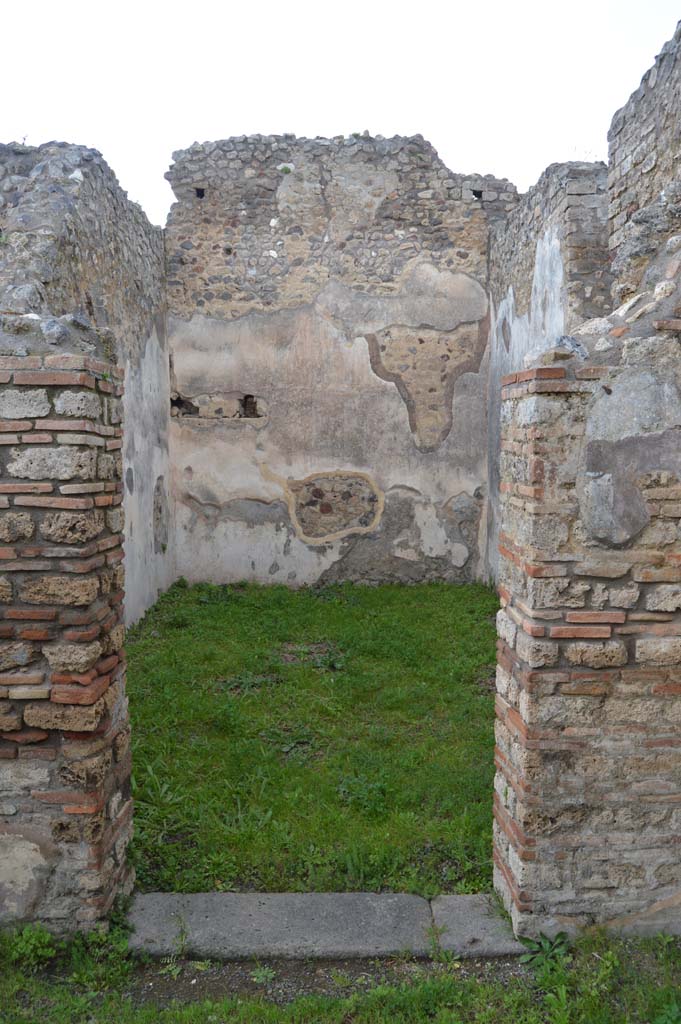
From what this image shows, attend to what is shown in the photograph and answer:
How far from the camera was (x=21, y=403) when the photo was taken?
2.59m

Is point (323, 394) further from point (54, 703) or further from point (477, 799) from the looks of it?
point (54, 703)

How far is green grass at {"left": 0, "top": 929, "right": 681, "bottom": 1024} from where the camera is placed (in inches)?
93.3

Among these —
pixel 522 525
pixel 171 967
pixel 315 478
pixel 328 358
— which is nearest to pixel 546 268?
pixel 328 358

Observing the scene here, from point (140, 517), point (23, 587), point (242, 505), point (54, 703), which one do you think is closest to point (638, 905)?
point (54, 703)

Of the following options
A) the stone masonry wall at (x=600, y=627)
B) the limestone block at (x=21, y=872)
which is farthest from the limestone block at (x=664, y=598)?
the limestone block at (x=21, y=872)

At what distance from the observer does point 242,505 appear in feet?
26.2

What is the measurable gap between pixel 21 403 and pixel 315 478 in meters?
5.46

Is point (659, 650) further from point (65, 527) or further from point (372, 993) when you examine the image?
point (65, 527)

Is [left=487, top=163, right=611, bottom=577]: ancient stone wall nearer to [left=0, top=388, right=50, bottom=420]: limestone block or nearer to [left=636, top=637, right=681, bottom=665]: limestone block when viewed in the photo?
[left=636, top=637, right=681, bottom=665]: limestone block

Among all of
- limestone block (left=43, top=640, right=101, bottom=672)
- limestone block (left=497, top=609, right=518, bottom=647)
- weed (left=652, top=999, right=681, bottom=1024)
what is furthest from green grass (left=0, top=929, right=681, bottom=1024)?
limestone block (left=497, top=609, right=518, bottom=647)

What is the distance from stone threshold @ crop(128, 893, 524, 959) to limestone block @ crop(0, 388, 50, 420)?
6.42 feet

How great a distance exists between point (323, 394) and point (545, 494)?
5566 millimetres

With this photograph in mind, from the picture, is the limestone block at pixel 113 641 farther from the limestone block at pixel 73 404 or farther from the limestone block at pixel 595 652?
the limestone block at pixel 595 652

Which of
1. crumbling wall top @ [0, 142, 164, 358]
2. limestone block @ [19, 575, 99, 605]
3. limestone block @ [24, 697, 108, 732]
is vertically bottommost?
limestone block @ [24, 697, 108, 732]
